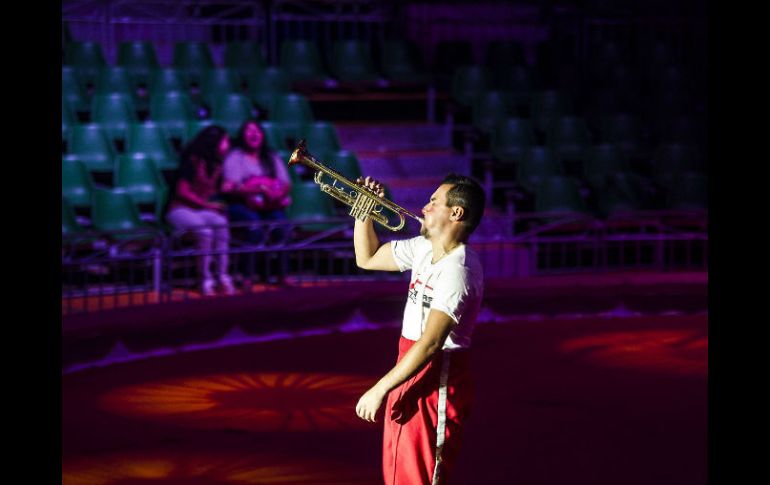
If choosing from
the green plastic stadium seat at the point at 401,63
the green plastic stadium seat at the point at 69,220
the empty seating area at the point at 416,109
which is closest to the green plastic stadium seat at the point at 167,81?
the empty seating area at the point at 416,109

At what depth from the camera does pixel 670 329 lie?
9.73 metres

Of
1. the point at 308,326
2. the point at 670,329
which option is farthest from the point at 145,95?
the point at 670,329

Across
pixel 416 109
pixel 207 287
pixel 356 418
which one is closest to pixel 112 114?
pixel 207 287

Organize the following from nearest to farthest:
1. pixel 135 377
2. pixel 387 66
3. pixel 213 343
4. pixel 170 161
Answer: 1. pixel 135 377
2. pixel 213 343
3. pixel 170 161
4. pixel 387 66

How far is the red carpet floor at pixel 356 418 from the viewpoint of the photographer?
6219 mm

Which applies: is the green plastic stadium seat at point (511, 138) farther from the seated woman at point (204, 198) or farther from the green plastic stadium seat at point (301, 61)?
the seated woman at point (204, 198)

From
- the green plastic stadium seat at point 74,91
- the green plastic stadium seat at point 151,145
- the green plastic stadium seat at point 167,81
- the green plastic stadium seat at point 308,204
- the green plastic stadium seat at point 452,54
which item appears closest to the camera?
the green plastic stadium seat at point 308,204

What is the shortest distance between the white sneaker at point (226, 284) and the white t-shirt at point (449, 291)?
16.9 ft

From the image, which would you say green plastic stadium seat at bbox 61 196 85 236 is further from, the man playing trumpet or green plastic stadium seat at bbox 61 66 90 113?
the man playing trumpet

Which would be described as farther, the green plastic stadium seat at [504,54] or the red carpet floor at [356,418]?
the green plastic stadium seat at [504,54]

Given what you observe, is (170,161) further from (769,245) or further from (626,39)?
(769,245)

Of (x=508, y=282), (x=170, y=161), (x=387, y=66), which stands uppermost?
(x=387, y=66)

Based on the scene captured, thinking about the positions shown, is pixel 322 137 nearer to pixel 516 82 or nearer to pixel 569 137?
pixel 569 137

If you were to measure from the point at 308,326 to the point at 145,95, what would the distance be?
12.8 ft
